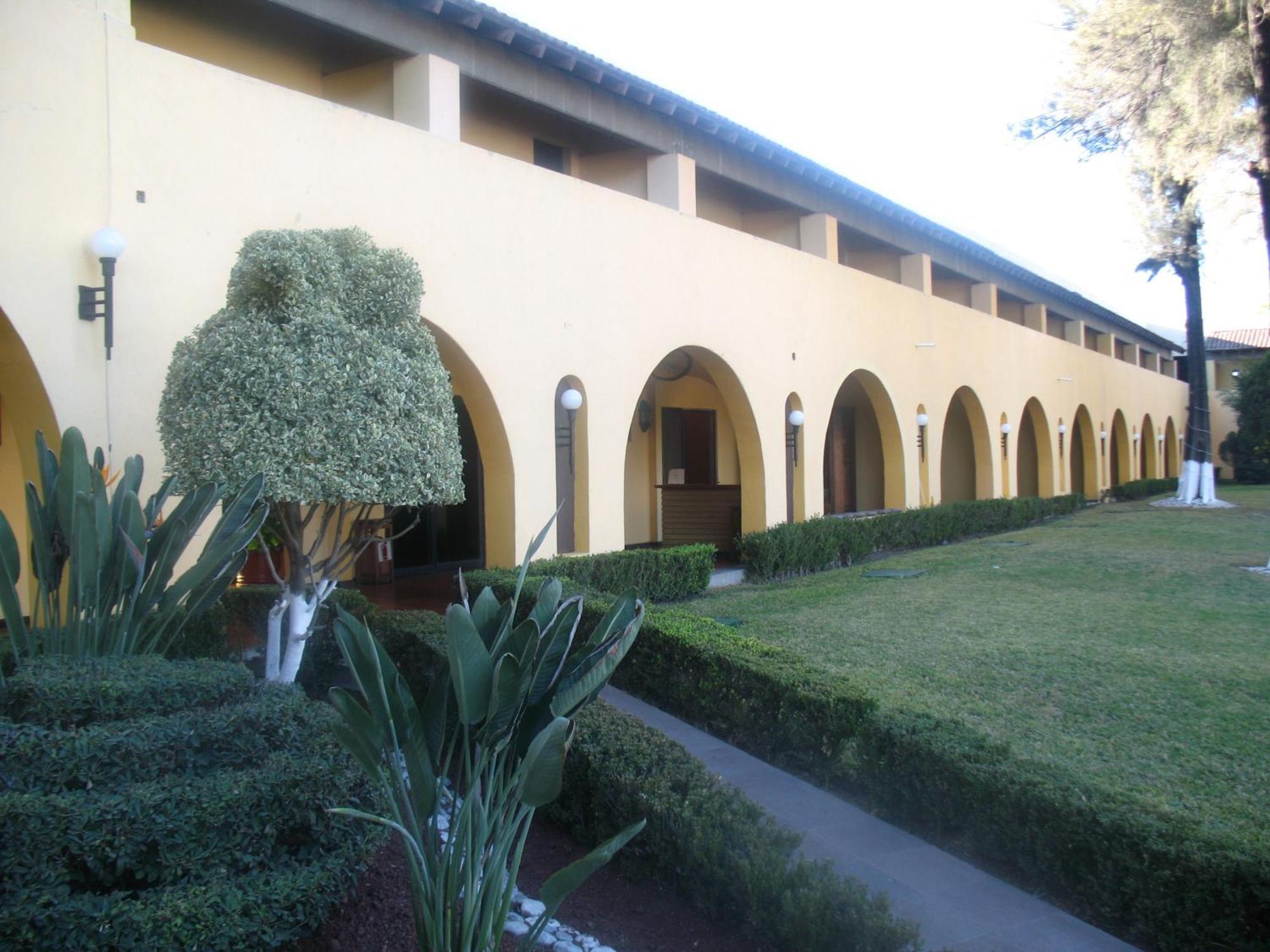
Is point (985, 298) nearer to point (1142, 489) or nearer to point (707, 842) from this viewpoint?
point (1142, 489)

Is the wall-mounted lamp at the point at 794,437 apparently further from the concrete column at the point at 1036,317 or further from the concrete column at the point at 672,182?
the concrete column at the point at 1036,317

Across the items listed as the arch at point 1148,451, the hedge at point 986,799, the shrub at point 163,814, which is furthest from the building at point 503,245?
the arch at point 1148,451

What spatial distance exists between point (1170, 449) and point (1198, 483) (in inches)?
565

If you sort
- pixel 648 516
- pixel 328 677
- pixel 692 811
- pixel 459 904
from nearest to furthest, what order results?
pixel 459 904 < pixel 692 811 < pixel 328 677 < pixel 648 516

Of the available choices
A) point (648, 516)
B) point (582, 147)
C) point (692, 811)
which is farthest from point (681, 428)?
point (692, 811)

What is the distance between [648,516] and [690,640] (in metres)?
9.75

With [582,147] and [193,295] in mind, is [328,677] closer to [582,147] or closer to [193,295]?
[193,295]

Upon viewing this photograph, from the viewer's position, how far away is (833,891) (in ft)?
10.0

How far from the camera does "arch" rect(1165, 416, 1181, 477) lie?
35.3 m

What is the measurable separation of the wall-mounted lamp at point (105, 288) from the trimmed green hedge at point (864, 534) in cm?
814

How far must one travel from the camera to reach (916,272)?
57.3 feet

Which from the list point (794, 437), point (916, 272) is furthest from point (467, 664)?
point (916, 272)

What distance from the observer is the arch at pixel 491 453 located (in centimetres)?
895

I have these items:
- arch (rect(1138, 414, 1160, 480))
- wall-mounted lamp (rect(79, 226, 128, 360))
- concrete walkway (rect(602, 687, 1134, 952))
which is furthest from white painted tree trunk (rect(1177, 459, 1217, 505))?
wall-mounted lamp (rect(79, 226, 128, 360))
